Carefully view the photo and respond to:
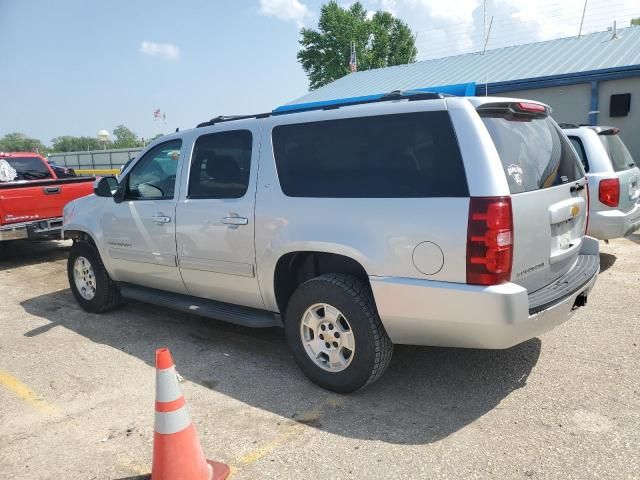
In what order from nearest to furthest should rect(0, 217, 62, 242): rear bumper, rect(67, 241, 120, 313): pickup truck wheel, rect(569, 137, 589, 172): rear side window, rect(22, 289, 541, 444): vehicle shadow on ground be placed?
rect(22, 289, 541, 444): vehicle shadow on ground < rect(67, 241, 120, 313): pickup truck wheel < rect(569, 137, 589, 172): rear side window < rect(0, 217, 62, 242): rear bumper

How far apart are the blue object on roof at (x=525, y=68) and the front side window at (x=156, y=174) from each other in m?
11.7

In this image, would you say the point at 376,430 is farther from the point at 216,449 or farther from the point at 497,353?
the point at 497,353

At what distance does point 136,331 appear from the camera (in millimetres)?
5078

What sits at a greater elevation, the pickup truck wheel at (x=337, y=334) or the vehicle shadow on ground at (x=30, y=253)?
the pickup truck wheel at (x=337, y=334)

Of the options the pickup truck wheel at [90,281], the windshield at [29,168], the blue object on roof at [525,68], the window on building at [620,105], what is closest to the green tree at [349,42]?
the blue object on roof at [525,68]

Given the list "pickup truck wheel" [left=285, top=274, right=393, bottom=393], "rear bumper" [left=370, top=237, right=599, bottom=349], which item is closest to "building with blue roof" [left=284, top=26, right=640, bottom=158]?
"pickup truck wheel" [left=285, top=274, right=393, bottom=393]

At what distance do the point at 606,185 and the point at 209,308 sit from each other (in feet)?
15.9

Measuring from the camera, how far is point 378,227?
126 inches

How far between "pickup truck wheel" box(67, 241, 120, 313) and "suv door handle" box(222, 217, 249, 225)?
213 cm

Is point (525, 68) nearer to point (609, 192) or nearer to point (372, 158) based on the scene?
point (609, 192)

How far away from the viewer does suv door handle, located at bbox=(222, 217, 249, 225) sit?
3933 mm

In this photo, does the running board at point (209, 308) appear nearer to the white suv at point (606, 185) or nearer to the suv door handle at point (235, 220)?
the suv door handle at point (235, 220)

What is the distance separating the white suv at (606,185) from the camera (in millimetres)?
6137

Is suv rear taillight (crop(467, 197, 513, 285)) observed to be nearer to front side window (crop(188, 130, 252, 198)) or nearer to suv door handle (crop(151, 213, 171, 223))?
front side window (crop(188, 130, 252, 198))
